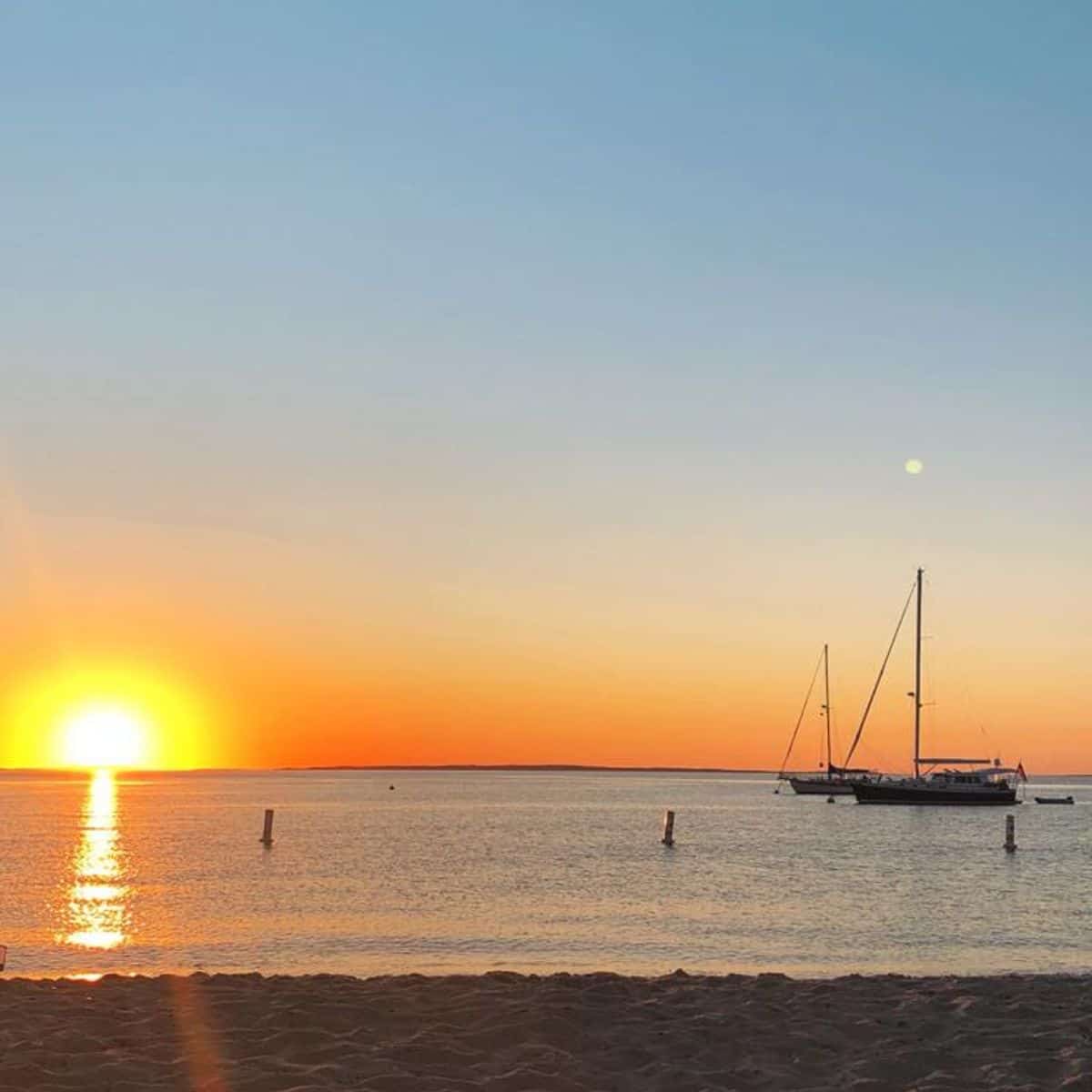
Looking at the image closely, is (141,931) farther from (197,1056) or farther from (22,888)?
(197,1056)

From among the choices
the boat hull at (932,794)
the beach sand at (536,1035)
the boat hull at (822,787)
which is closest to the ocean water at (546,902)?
the beach sand at (536,1035)

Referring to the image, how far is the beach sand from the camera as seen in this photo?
A: 41.1ft

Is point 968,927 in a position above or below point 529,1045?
below

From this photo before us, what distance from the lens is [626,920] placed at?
35.9 m

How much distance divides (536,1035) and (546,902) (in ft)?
88.6

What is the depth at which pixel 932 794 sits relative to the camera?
117750 millimetres

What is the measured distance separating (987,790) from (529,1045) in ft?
386

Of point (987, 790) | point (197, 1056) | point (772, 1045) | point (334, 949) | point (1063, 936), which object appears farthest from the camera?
point (987, 790)

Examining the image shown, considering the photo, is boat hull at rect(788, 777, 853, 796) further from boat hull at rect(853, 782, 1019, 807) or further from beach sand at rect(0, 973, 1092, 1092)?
beach sand at rect(0, 973, 1092, 1092)

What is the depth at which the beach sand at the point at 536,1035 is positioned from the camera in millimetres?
12531

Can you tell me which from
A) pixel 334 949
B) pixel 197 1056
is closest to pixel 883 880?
pixel 334 949

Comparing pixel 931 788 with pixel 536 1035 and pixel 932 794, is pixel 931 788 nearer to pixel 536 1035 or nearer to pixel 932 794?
pixel 932 794

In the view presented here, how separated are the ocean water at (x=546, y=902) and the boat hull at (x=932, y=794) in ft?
91.0

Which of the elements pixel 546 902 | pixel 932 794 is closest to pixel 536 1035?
pixel 546 902
